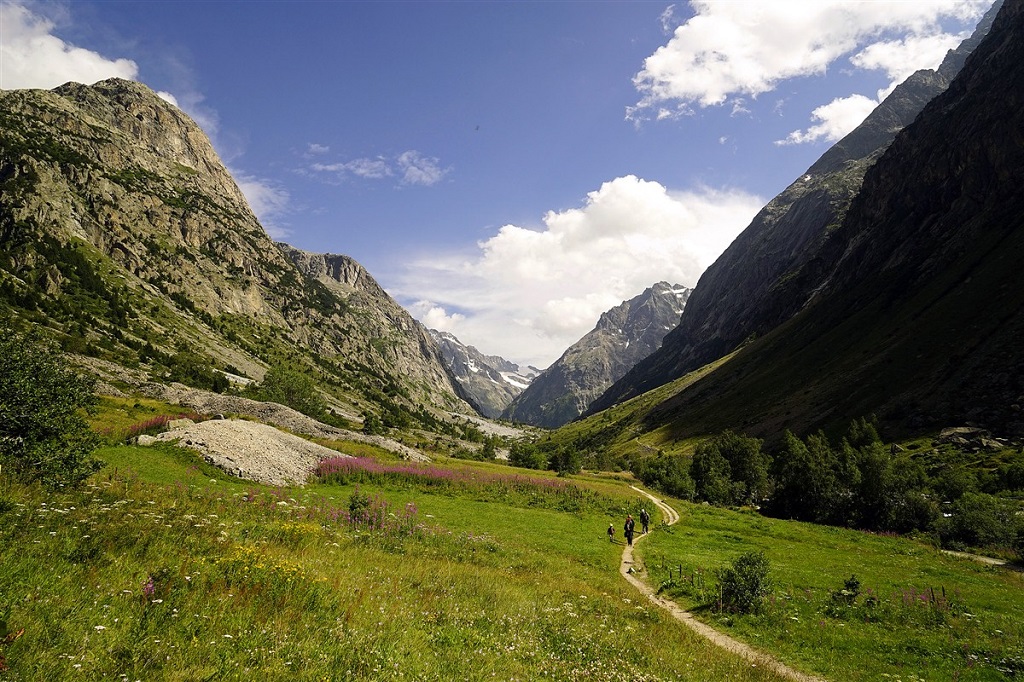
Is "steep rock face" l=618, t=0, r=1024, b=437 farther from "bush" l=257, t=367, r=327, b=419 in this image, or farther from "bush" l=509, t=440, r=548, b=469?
"bush" l=257, t=367, r=327, b=419

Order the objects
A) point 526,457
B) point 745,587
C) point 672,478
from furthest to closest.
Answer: point 526,457 → point 672,478 → point 745,587

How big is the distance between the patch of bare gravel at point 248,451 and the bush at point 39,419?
14.3 m

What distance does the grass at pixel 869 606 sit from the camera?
14977mm

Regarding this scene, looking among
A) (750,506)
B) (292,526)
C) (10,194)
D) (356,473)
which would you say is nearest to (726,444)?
(750,506)

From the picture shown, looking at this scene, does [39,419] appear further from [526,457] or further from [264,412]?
[526,457]

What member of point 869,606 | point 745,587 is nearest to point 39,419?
point 745,587

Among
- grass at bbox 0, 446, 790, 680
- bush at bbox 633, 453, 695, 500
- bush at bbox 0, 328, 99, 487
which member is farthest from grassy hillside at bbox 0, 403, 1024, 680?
bush at bbox 633, 453, 695, 500

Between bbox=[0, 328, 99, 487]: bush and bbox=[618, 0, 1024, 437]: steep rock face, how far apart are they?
103 m

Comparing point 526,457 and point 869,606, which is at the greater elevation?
point 869,606

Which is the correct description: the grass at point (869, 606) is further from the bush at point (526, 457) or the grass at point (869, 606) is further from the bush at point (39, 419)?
the bush at point (526, 457)

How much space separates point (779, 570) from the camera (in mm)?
26891

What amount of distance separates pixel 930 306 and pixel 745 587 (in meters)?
146

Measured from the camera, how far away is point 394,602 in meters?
11.4

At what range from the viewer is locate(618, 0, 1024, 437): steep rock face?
285ft
